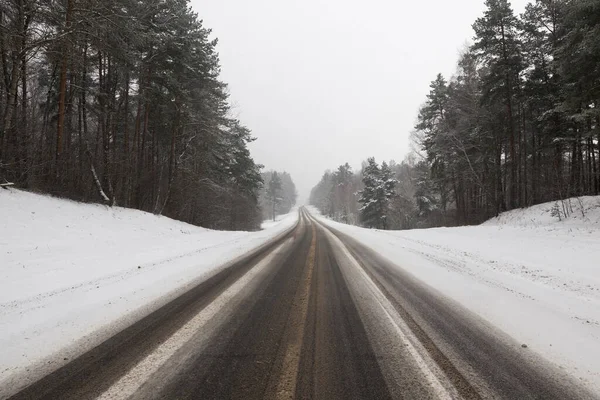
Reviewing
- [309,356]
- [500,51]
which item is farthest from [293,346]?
[500,51]

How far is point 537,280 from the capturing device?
19.6 feet

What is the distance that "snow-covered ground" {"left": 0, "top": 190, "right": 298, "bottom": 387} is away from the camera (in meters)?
3.35

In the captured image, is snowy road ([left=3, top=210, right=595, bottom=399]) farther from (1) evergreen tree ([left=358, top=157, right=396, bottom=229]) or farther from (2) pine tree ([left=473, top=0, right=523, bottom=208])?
(1) evergreen tree ([left=358, top=157, right=396, bottom=229])

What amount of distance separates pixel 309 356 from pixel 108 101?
54.7 ft

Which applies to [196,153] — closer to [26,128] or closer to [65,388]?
[26,128]

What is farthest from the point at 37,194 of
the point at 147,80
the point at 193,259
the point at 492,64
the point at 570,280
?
the point at 492,64

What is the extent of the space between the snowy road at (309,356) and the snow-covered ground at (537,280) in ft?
1.27

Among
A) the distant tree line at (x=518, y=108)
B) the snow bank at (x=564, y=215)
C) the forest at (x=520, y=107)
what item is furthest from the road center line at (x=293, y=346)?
the distant tree line at (x=518, y=108)

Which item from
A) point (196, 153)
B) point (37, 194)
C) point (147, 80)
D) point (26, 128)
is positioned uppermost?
point (147, 80)

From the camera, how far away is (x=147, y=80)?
16.3 metres

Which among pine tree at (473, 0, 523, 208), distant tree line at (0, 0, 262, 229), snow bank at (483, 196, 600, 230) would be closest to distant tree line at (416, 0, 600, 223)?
pine tree at (473, 0, 523, 208)

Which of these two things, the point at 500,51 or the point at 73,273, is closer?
the point at 73,273

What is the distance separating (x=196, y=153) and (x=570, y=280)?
20.6 meters

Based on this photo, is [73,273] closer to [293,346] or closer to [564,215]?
[293,346]
